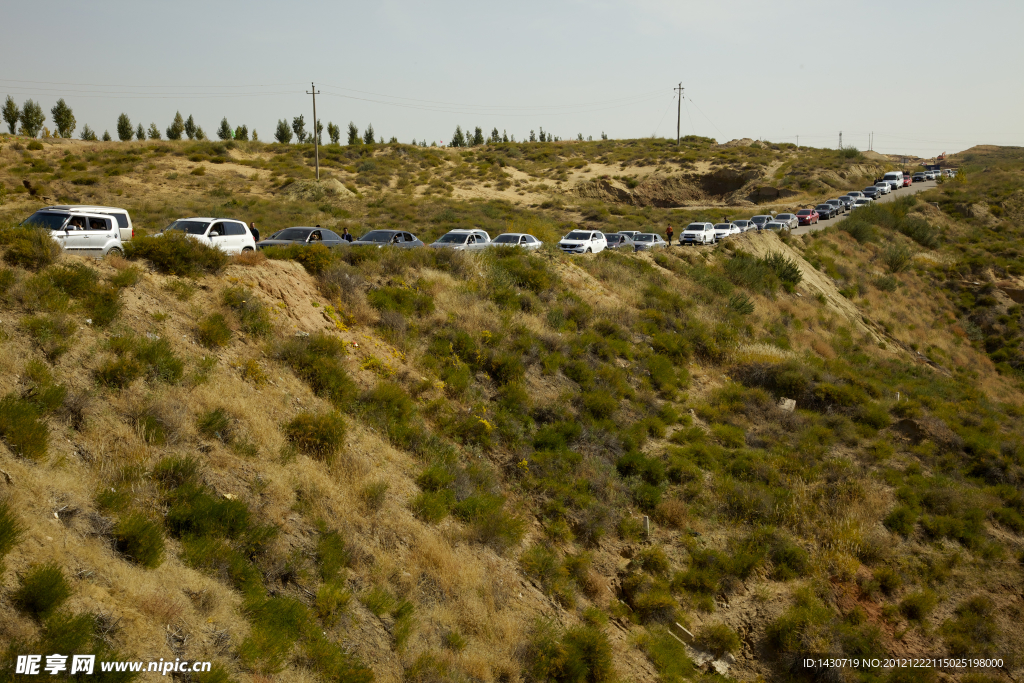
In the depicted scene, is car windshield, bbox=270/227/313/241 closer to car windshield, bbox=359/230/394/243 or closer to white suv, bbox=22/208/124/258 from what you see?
car windshield, bbox=359/230/394/243

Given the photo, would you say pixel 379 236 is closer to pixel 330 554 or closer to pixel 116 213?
pixel 116 213

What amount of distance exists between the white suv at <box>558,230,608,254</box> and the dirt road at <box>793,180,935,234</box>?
82.7 feet

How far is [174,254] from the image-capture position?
14172 millimetres

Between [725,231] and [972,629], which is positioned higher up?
[725,231]

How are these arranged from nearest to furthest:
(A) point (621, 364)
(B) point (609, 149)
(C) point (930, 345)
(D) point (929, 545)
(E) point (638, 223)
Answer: (D) point (929, 545)
(A) point (621, 364)
(C) point (930, 345)
(E) point (638, 223)
(B) point (609, 149)

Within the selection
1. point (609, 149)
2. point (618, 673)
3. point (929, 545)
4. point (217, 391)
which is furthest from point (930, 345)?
point (609, 149)

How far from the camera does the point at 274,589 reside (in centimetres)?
828

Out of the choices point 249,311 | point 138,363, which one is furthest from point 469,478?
point 138,363

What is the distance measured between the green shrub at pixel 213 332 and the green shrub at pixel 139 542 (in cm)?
526

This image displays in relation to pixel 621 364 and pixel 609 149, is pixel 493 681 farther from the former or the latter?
pixel 609 149

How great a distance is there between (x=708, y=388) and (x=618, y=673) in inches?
476

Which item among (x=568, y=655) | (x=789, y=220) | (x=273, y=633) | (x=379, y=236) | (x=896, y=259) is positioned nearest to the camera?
(x=273, y=633)

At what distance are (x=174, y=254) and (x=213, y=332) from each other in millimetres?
2958

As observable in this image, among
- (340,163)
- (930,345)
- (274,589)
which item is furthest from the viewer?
(340,163)
